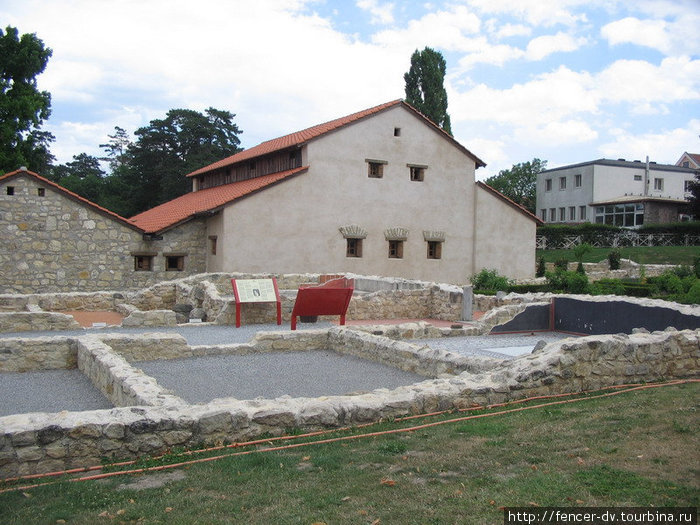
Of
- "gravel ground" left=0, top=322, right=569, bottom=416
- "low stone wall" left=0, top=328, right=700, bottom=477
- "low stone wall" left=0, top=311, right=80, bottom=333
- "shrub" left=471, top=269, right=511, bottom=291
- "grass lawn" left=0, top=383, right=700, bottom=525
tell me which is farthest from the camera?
"shrub" left=471, top=269, right=511, bottom=291

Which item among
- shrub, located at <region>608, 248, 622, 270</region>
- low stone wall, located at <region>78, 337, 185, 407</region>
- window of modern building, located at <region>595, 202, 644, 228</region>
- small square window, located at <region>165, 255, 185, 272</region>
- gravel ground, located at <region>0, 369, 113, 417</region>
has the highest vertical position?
window of modern building, located at <region>595, 202, 644, 228</region>

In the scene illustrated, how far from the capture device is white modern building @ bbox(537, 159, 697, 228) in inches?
2216

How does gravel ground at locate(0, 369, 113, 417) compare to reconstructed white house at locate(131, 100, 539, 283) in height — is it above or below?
below

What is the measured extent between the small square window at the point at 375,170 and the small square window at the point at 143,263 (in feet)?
35.5

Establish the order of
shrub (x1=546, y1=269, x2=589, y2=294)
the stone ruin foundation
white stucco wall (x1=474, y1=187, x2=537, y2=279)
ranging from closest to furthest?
the stone ruin foundation → shrub (x1=546, y1=269, x2=589, y2=294) → white stucco wall (x1=474, y1=187, x2=537, y2=279)

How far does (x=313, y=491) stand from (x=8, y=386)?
763cm

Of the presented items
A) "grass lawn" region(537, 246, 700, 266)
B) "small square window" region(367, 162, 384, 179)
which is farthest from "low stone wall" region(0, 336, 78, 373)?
"grass lawn" region(537, 246, 700, 266)

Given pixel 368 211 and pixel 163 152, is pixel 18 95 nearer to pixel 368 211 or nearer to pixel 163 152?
pixel 368 211

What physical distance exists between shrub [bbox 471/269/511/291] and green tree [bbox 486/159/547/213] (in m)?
49.7

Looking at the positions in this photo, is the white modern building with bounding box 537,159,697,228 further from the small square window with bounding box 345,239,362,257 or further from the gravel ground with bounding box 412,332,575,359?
the gravel ground with bounding box 412,332,575,359

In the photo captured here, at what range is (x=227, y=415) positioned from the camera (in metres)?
7.09

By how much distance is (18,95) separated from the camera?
34.0 metres

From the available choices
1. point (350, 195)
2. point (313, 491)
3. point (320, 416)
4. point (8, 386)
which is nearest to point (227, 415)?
point (320, 416)

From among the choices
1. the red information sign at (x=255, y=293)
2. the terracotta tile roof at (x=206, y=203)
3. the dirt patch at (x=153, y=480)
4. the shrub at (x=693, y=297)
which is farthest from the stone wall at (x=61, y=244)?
the dirt patch at (x=153, y=480)
